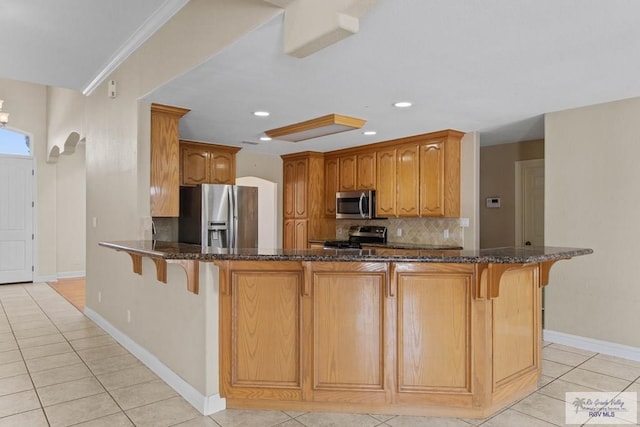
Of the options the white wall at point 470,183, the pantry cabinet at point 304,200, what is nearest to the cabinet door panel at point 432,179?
the white wall at point 470,183

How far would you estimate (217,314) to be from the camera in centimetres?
269

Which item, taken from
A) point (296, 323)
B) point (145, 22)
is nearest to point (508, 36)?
point (296, 323)

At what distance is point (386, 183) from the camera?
5.77 meters

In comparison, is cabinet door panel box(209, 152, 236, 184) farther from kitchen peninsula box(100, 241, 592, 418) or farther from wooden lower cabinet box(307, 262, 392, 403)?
wooden lower cabinet box(307, 262, 392, 403)

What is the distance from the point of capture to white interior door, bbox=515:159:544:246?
5555mm

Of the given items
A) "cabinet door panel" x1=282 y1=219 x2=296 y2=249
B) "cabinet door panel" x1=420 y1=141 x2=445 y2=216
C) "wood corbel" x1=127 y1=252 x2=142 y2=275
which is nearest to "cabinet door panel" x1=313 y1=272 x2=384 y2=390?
"wood corbel" x1=127 y1=252 x2=142 y2=275

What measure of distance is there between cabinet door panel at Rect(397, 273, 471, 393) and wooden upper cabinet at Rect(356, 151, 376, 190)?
3.46m

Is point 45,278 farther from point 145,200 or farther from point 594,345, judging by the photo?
point 594,345

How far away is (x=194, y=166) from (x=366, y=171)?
2401mm

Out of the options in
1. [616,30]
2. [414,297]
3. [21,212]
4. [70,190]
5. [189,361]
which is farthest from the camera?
[70,190]

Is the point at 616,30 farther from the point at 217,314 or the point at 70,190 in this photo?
the point at 70,190

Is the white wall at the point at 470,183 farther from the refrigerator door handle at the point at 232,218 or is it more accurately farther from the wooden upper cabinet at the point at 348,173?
the refrigerator door handle at the point at 232,218

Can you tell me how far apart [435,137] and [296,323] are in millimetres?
3354

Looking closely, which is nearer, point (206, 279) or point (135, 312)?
point (206, 279)
